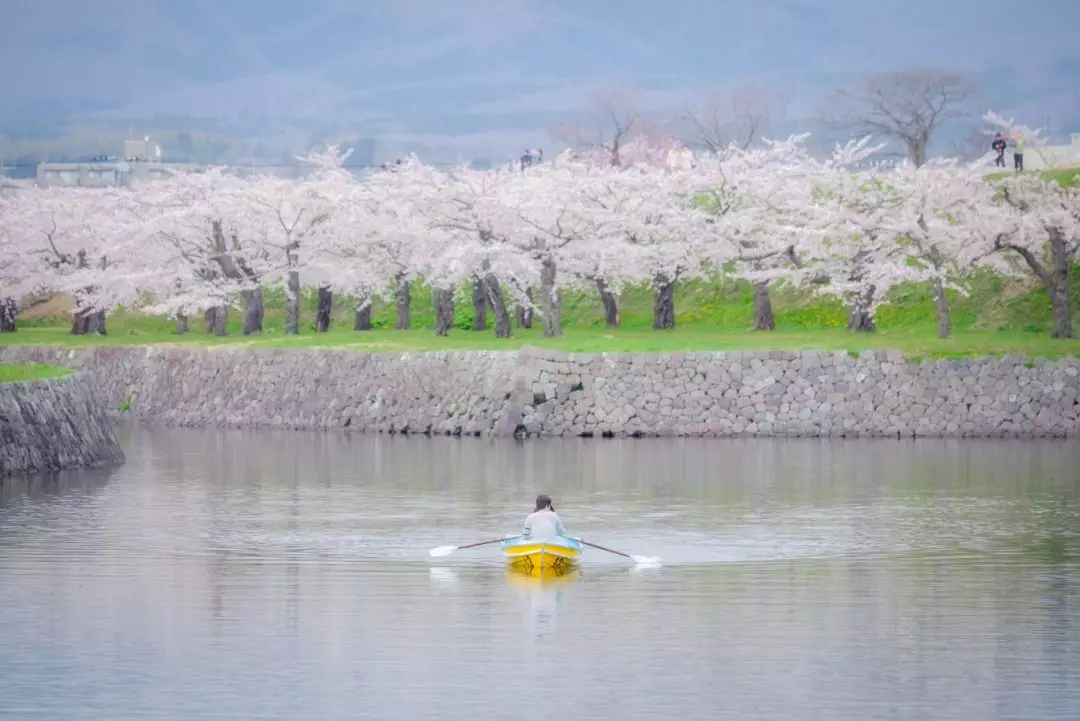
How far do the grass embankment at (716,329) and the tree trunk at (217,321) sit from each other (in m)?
0.54

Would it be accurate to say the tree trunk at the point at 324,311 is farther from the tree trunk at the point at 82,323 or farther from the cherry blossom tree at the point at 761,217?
the cherry blossom tree at the point at 761,217

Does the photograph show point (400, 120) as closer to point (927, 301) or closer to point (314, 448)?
point (927, 301)

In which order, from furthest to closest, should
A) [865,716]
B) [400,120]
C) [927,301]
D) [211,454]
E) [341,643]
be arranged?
[400,120] → [927,301] → [211,454] → [341,643] → [865,716]

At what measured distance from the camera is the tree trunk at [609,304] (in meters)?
62.3

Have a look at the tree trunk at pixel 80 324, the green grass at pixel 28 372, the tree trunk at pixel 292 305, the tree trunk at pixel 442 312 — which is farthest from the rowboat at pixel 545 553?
the tree trunk at pixel 80 324

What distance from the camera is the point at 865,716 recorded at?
1577cm

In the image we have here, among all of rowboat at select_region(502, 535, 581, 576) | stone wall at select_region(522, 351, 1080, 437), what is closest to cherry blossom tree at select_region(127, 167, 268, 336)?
stone wall at select_region(522, 351, 1080, 437)

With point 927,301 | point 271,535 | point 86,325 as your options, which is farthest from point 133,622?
point 86,325

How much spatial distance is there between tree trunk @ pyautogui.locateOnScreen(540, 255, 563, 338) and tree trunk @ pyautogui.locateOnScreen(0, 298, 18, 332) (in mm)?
26309

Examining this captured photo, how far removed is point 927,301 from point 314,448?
2246 centimetres

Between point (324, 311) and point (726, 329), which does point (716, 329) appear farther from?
point (324, 311)

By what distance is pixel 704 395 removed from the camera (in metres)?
46.9

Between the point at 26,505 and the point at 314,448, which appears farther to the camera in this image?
the point at 314,448

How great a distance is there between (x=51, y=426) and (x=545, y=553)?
51.8ft
